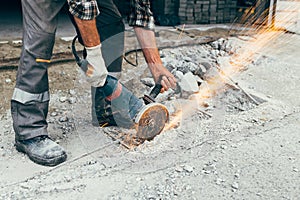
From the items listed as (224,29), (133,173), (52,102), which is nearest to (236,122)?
(133,173)

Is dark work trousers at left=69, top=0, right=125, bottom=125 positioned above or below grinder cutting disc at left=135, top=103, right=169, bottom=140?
above

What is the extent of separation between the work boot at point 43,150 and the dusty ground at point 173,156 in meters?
0.05

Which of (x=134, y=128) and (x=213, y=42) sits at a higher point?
(x=213, y=42)

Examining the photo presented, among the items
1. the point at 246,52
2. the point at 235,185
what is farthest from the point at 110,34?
→ the point at 246,52

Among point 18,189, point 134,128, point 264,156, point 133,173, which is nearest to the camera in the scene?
point 18,189

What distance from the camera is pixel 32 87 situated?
2.71m

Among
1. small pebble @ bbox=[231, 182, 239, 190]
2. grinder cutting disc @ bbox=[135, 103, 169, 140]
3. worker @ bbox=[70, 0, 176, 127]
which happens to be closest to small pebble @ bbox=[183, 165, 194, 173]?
small pebble @ bbox=[231, 182, 239, 190]

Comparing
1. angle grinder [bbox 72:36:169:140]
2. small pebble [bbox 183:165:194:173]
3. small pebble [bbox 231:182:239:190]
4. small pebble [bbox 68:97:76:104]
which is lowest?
small pebble [bbox 231:182:239:190]

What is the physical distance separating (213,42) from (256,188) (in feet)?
9.44

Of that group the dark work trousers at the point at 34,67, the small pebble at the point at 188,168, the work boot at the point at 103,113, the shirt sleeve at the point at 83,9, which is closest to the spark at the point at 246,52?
the work boot at the point at 103,113

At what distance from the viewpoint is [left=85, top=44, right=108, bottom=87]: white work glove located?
2.59 m

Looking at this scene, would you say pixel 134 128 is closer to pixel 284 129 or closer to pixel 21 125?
pixel 21 125

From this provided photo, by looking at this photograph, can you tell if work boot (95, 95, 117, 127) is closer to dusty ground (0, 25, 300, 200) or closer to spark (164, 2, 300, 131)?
dusty ground (0, 25, 300, 200)

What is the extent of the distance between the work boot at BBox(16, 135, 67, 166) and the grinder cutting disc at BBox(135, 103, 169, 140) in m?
0.53
